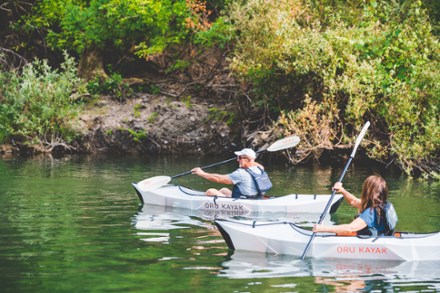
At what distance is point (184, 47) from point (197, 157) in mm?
5335

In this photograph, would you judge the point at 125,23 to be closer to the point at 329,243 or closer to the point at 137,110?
the point at 137,110

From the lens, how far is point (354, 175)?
22734 millimetres

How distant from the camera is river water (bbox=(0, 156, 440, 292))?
941 centimetres

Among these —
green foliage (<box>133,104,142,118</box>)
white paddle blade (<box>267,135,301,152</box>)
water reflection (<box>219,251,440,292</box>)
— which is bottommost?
water reflection (<box>219,251,440,292</box>)

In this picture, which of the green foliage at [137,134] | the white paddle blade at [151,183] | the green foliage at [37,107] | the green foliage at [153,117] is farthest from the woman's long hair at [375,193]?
the green foliage at [153,117]

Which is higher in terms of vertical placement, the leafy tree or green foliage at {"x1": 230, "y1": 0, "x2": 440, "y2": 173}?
the leafy tree

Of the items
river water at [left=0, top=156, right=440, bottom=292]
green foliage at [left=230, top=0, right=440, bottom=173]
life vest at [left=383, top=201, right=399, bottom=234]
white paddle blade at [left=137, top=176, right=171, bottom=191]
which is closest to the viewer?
river water at [left=0, top=156, right=440, bottom=292]

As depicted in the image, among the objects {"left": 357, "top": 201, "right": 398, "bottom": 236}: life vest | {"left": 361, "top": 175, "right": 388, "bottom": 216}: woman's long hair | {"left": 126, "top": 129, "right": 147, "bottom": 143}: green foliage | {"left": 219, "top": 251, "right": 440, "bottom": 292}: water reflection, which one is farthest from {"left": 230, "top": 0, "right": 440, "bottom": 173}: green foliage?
{"left": 219, "top": 251, "right": 440, "bottom": 292}: water reflection

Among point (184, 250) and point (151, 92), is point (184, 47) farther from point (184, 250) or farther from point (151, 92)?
point (184, 250)

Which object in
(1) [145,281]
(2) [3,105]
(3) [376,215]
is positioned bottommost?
(1) [145,281]

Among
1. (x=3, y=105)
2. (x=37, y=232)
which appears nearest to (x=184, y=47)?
(x=3, y=105)

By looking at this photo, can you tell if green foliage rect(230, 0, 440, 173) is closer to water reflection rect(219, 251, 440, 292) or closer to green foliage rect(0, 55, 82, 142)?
green foliage rect(0, 55, 82, 142)

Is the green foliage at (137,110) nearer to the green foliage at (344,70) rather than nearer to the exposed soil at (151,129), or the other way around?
the exposed soil at (151,129)

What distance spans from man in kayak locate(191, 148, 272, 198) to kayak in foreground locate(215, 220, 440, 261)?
3806 millimetres
